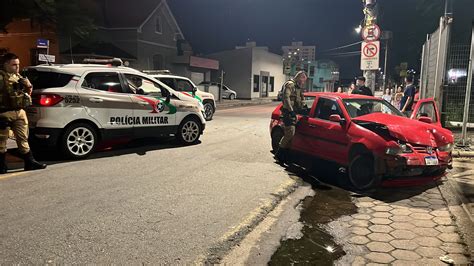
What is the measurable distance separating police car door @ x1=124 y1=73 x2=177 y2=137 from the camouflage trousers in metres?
2.36

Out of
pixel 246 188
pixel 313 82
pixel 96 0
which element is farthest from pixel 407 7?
pixel 313 82

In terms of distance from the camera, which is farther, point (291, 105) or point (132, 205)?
point (291, 105)

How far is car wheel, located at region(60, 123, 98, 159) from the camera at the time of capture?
708cm

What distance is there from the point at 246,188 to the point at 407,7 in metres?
26.8

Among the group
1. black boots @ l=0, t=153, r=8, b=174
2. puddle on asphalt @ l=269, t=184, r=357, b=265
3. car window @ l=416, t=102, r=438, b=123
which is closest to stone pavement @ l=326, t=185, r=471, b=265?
puddle on asphalt @ l=269, t=184, r=357, b=265

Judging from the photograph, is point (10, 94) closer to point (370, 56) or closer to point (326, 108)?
point (326, 108)

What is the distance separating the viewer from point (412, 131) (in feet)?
19.2

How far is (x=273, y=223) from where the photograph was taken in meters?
4.49

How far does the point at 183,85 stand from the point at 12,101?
27.3ft

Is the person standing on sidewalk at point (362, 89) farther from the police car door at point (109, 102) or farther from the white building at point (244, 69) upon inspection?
the white building at point (244, 69)

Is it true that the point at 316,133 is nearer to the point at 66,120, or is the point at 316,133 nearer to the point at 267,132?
the point at 66,120

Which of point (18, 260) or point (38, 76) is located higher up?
point (38, 76)

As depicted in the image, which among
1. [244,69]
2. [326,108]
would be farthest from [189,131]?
[244,69]

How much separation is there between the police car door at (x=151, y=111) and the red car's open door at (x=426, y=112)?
516 centimetres
